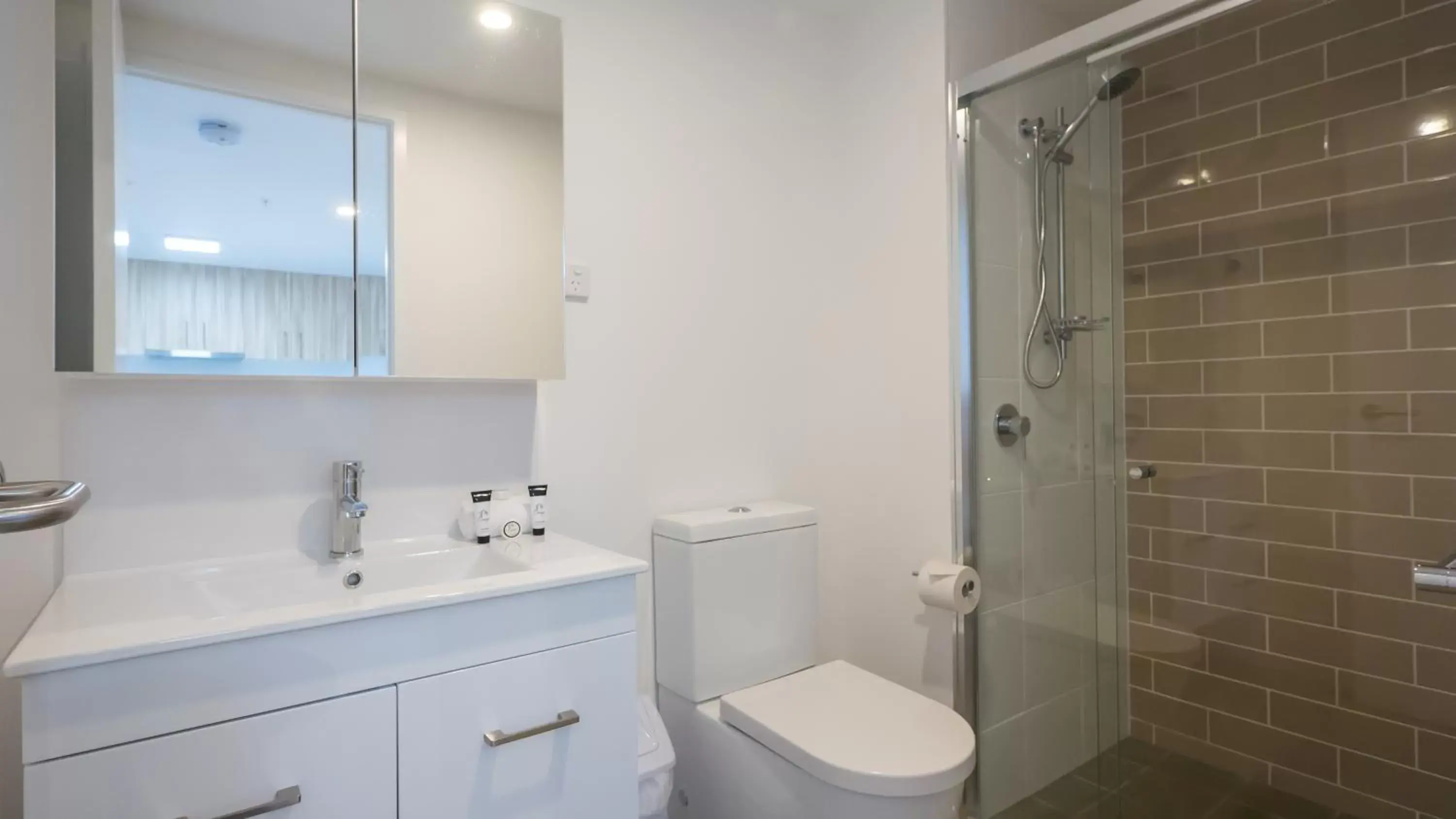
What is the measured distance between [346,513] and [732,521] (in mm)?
833

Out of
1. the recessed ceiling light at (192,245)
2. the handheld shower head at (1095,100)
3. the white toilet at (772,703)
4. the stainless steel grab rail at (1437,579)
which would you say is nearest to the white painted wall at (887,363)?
the white toilet at (772,703)

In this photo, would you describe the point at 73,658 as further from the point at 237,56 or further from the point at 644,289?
the point at 644,289

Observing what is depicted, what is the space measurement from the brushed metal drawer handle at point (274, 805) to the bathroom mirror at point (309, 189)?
2.29 feet

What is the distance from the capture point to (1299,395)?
2.00 meters

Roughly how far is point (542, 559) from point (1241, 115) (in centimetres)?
225

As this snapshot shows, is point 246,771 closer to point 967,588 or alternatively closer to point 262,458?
point 262,458

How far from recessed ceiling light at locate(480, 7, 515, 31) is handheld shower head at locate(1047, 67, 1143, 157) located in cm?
139

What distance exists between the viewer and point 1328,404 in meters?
1.94

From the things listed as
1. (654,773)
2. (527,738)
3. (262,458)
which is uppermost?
(262,458)

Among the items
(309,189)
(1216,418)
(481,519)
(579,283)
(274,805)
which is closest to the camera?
(274,805)

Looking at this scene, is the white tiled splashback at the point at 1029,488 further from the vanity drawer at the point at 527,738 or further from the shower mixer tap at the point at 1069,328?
the vanity drawer at the point at 527,738

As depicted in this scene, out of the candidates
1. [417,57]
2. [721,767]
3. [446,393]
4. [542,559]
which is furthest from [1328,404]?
[417,57]

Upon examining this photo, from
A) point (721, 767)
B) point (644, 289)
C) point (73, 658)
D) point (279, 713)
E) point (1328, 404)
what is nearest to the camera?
point (73, 658)

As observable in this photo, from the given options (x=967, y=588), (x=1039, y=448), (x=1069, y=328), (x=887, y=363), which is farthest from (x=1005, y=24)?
(x=967, y=588)
